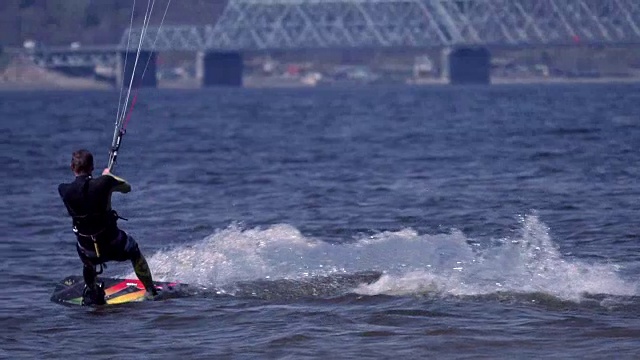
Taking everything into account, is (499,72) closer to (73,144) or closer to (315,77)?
(315,77)

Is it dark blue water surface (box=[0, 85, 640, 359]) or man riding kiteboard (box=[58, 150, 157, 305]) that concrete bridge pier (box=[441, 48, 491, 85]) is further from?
man riding kiteboard (box=[58, 150, 157, 305])

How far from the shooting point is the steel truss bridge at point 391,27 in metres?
133

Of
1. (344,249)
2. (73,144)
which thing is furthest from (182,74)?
(344,249)

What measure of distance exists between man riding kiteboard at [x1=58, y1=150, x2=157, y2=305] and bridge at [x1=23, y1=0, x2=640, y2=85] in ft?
383

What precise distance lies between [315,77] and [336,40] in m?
29.6

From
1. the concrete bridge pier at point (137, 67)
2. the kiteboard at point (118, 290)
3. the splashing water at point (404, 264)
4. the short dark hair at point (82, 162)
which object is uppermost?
the concrete bridge pier at point (137, 67)

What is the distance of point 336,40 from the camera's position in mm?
140125

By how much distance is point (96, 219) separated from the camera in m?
13.3

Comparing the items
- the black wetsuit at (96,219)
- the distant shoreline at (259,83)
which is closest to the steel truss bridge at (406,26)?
the distant shoreline at (259,83)

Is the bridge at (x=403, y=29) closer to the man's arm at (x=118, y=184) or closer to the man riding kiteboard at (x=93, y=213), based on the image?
the man riding kiteboard at (x=93, y=213)

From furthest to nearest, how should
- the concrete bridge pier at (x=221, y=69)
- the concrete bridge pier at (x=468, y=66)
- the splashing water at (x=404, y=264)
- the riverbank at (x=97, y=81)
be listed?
1. the riverbank at (x=97, y=81)
2. the concrete bridge pier at (x=221, y=69)
3. the concrete bridge pier at (x=468, y=66)
4. the splashing water at (x=404, y=264)

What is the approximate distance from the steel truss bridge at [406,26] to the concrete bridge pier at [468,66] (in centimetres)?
174

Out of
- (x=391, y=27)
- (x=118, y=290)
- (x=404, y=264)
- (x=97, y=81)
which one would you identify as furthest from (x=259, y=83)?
(x=118, y=290)

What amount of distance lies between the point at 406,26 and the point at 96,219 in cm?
12852
